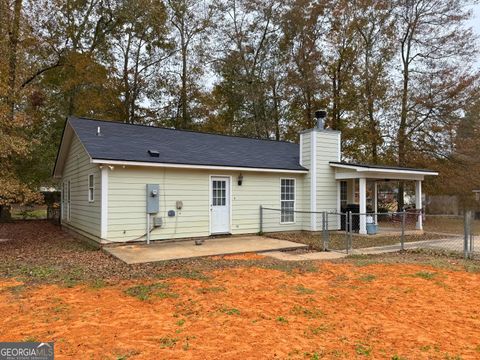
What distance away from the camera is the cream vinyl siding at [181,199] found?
9445mm

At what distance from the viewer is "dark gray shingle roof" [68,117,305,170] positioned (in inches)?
386

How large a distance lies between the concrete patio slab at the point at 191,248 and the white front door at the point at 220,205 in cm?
56

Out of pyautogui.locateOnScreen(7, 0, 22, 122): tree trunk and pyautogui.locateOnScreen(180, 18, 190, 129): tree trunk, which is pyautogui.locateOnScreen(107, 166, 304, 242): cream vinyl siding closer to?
pyautogui.locateOnScreen(7, 0, 22, 122): tree trunk

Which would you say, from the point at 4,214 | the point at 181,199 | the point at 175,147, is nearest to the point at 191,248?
the point at 181,199

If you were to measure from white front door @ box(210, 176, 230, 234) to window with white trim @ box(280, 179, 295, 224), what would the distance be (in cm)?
237

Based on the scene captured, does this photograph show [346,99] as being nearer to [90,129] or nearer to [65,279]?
[90,129]

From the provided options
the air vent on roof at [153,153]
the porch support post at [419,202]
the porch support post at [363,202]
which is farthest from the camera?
the porch support post at [419,202]

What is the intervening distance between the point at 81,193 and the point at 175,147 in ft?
11.8

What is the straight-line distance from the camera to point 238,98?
24406mm

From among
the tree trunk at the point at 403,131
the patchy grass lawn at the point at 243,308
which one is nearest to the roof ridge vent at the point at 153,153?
the patchy grass lawn at the point at 243,308

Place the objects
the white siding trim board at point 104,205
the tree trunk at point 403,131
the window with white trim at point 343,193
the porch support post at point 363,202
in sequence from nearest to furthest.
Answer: the white siding trim board at point 104,205 → the porch support post at point 363,202 → the window with white trim at point 343,193 → the tree trunk at point 403,131

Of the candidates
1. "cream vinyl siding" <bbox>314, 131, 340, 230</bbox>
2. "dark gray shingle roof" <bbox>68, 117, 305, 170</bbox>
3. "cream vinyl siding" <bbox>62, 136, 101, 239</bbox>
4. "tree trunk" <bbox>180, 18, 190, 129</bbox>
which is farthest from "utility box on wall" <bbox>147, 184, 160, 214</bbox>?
"tree trunk" <bbox>180, 18, 190, 129</bbox>

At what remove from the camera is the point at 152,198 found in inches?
388

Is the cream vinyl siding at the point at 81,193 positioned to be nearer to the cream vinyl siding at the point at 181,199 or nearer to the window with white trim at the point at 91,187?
the window with white trim at the point at 91,187
